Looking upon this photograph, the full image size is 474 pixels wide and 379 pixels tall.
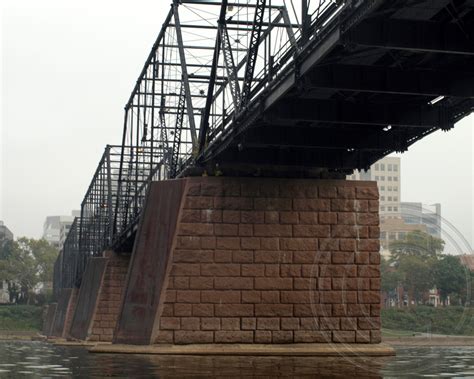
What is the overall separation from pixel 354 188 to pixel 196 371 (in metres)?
13.2

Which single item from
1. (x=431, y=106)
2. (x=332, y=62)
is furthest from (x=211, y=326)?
(x=332, y=62)

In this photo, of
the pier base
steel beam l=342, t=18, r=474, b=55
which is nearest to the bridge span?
steel beam l=342, t=18, r=474, b=55

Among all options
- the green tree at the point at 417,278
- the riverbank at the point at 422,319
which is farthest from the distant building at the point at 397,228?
the riverbank at the point at 422,319

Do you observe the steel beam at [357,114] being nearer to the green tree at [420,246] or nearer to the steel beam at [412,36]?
the green tree at [420,246]

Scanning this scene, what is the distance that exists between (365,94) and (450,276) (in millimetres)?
6162

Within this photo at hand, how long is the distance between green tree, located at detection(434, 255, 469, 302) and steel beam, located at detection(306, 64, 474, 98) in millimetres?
4698

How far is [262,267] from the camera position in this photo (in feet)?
122

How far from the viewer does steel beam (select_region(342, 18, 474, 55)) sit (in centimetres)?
2306

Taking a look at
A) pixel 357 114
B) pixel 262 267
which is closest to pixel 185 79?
pixel 262 267

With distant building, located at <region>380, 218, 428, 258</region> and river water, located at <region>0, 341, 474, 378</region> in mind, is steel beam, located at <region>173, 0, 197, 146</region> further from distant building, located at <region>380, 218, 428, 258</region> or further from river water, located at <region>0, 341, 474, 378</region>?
river water, located at <region>0, 341, 474, 378</region>

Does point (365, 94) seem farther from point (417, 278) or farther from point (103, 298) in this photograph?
point (103, 298)

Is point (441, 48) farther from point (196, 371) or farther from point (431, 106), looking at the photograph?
point (196, 371)

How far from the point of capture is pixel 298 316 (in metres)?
36.8

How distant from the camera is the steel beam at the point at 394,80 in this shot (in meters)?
27.4
